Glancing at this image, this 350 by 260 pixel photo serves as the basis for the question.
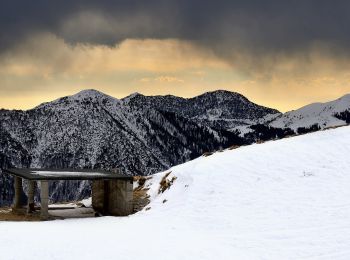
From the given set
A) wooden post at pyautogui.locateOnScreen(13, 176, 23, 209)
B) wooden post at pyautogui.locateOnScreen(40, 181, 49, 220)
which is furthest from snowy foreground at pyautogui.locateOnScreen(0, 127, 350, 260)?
wooden post at pyautogui.locateOnScreen(13, 176, 23, 209)

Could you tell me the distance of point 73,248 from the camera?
1981 centimetres

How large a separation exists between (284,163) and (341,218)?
8733 mm

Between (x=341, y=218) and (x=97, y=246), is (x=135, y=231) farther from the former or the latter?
(x=341, y=218)

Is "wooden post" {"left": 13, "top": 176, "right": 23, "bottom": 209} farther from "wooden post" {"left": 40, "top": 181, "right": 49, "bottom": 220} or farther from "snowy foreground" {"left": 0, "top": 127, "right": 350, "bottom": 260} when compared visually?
"snowy foreground" {"left": 0, "top": 127, "right": 350, "bottom": 260}

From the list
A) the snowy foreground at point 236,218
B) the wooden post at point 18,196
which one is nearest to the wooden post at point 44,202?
the snowy foreground at point 236,218

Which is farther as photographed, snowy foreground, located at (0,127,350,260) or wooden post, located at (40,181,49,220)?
wooden post, located at (40,181,49,220)

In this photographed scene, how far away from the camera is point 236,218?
23672 millimetres

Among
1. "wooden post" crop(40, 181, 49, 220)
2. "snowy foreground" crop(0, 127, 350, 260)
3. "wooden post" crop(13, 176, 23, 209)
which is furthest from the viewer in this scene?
"wooden post" crop(13, 176, 23, 209)

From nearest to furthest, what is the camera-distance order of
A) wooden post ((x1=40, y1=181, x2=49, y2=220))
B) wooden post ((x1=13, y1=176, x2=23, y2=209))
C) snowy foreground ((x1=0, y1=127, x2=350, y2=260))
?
snowy foreground ((x1=0, y1=127, x2=350, y2=260)) < wooden post ((x1=40, y1=181, x2=49, y2=220)) < wooden post ((x1=13, y1=176, x2=23, y2=209))

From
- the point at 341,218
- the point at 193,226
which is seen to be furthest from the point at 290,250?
the point at 193,226

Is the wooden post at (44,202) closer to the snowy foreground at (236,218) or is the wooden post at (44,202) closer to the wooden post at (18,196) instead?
the snowy foreground at (236,218)

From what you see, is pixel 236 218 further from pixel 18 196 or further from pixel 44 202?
pixel 18 196

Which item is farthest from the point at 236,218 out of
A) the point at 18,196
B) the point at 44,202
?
the point at 18,196

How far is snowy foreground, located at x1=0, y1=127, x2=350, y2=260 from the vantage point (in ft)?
62.3
